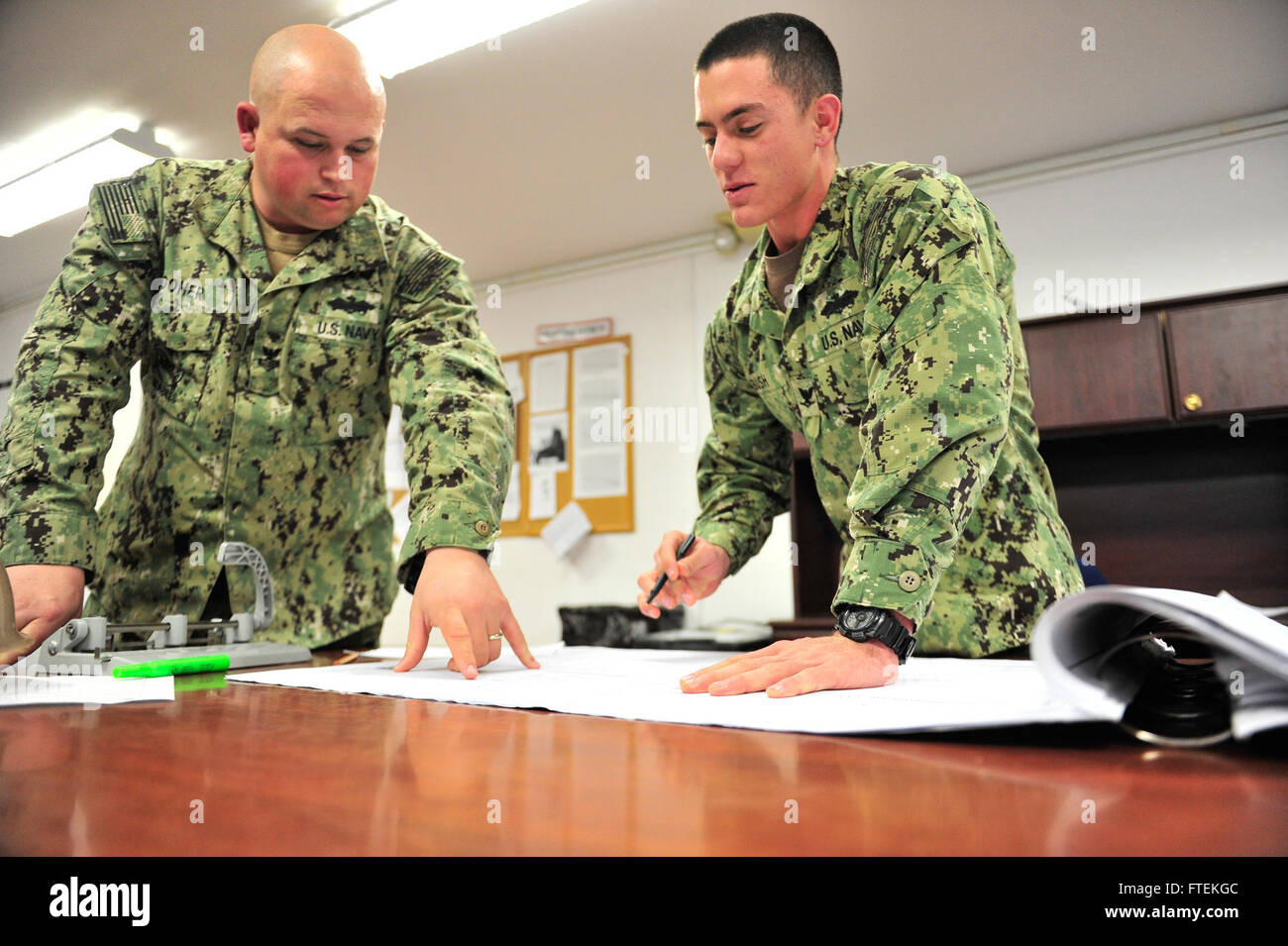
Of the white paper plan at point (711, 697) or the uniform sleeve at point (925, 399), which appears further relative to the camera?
the uniform sleeve at point (925, 399)

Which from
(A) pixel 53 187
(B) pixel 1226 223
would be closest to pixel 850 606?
(A) pixel 53 187

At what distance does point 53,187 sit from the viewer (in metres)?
1.57

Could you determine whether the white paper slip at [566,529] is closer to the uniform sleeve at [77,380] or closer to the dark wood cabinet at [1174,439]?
the dark wood cabinet at [1174,439]

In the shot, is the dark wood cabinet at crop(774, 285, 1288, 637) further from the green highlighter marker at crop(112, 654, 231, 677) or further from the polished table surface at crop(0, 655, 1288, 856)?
the polished table surface at crop(0, 655, 1288, 856)

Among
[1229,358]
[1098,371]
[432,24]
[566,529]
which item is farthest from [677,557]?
[566,529]

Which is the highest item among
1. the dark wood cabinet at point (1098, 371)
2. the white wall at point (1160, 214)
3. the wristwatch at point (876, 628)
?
the white wall at point (1160, 214)

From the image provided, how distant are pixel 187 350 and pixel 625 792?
44.5 inches

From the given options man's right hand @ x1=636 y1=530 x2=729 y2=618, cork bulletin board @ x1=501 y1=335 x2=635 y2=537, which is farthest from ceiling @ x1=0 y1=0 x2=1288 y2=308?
man's right hand @ x1=636 y1=530 x2=729 y2=618

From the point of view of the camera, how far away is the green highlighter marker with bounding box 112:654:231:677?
88 centimetres

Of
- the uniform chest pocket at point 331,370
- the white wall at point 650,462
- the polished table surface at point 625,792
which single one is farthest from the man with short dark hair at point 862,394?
the white wall at point 650,462

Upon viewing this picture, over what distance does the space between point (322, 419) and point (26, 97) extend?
203cm

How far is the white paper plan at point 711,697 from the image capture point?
49cm

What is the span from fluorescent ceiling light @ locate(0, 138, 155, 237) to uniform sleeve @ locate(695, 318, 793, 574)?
995mm

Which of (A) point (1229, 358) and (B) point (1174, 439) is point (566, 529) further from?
(A) point (1229, 358)
